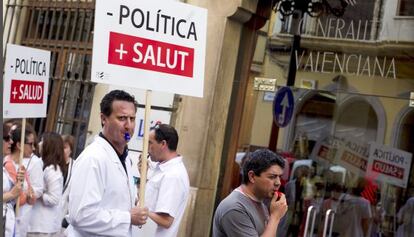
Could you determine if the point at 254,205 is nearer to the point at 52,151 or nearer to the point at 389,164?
the point at 52,151

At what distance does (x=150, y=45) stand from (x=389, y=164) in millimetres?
4595

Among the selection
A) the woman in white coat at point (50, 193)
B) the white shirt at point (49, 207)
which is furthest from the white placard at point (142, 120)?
the white shirt at point (49, 207)

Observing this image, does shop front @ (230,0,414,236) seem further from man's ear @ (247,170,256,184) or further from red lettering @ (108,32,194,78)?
man's ear @ (247,170,256,184)

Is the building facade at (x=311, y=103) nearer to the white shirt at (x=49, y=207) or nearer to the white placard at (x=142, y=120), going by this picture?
the white placard at (x=142, y=120)

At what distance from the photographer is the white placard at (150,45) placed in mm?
5867

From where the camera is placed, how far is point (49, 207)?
9383 mm

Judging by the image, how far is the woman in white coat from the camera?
9305 millimetres

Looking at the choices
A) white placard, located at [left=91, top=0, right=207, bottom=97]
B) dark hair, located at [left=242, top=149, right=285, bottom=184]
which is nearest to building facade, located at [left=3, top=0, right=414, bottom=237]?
white placard, located at [left=91, top=0, right=207, bottom=97]

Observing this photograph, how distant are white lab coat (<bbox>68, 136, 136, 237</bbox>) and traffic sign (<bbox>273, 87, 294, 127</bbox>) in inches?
217

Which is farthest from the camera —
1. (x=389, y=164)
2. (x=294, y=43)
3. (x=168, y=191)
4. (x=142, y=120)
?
(x=142, y=120)

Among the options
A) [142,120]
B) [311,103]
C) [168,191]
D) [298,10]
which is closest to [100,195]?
[168,191]

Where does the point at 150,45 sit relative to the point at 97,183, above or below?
above

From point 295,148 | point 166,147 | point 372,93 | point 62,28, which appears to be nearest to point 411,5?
point 372,93

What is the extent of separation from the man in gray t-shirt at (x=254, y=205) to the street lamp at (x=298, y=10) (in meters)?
5.48
